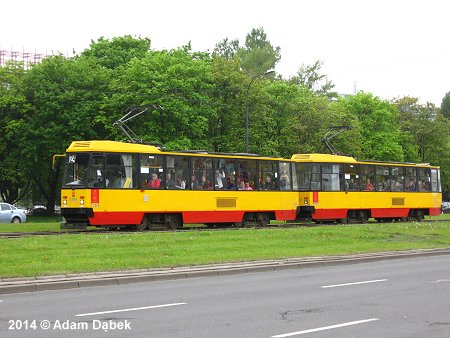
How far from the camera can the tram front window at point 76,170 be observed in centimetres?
2878

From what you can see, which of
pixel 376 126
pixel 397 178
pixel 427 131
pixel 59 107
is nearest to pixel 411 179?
pixel 397 178

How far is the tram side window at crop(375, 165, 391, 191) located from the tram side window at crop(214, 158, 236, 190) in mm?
11786

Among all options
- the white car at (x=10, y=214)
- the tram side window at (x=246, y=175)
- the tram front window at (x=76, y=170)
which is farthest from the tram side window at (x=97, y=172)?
the white car at (x=10, y=214)

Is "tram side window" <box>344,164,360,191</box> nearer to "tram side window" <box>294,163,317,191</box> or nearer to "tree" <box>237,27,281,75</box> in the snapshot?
"tram side window" <box>294,163,317,191</box>

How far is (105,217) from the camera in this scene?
2870 centimetres

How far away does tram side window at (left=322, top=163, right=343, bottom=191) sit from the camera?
3953 centimetres

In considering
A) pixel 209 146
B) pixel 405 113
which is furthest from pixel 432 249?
pixel 405 113

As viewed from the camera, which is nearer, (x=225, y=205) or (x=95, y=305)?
(x=95, y=305)

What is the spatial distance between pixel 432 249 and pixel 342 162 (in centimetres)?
1666

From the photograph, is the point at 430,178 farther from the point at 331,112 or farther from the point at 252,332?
the point at 252,332

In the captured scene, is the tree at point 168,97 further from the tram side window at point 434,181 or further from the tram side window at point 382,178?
the tram side window at point 434,181

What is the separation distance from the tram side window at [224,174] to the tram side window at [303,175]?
18.6ft

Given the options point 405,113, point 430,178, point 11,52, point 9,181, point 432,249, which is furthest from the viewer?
point 11,52

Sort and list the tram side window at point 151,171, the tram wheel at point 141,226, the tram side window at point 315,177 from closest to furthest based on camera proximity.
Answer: the tram side window at point 151,171 < the tram wheel at point 141,226 < the tram side window at point 315,177
